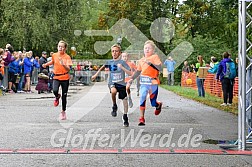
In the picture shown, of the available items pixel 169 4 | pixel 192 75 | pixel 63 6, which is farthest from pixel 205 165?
pixel 169 4

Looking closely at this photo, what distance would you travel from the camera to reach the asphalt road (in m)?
7.42

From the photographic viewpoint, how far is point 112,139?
934cm

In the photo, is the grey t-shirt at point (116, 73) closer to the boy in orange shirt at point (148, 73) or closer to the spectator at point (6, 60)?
the boy in orange shirt at point (148, 73)

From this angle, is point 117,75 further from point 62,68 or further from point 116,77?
point 62,68

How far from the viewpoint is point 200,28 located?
50.5m

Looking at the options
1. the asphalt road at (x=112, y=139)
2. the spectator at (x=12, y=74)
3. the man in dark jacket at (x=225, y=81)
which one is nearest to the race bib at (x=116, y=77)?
the asphalt road at (x=112, y=139)

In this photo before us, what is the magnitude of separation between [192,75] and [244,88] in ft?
85.9

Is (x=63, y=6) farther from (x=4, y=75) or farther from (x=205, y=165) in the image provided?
(x=205, y=165)

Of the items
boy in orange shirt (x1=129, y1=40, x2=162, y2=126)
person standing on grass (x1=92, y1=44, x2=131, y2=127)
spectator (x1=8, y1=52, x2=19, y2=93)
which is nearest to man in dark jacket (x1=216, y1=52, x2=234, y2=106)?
person standing on grass (x1=92, y1=44, x2=131, y2=127)

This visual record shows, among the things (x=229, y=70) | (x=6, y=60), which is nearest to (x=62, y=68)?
(x=229, y=70)

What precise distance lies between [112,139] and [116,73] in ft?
8.91

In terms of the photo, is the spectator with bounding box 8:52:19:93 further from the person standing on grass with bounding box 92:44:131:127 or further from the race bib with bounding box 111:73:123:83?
the race bib with bounding box 111:73:123:83

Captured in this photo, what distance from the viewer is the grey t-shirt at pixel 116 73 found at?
11727 millimetres

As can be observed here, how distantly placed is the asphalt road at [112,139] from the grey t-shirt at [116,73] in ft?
3.02
